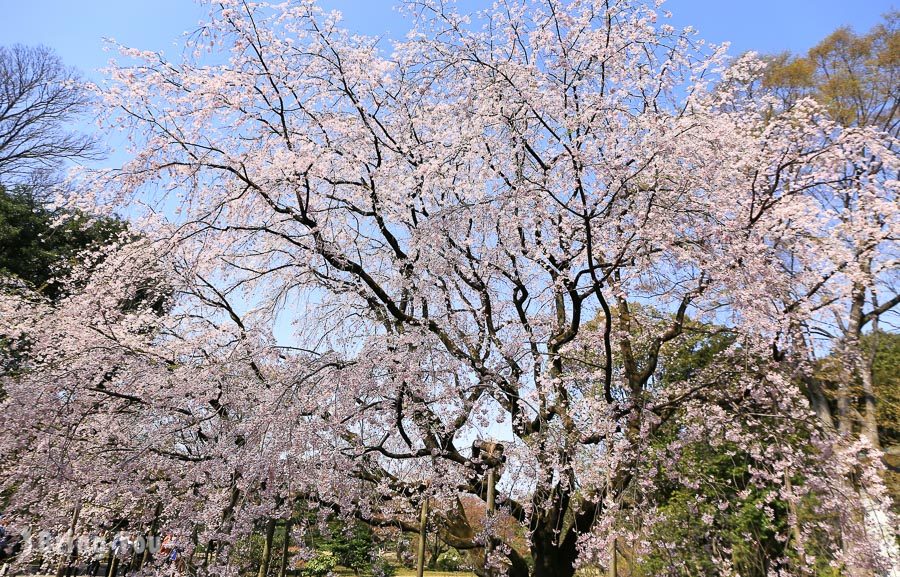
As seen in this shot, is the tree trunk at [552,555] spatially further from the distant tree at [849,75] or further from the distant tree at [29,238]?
the distant tree at [29,238]

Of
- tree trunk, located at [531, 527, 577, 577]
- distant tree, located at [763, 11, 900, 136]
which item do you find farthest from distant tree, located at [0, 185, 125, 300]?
distant tree, located at [763, 11, 900, 136]

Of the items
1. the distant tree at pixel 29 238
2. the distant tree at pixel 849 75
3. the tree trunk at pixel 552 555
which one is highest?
the distant tree at pixel 849 75

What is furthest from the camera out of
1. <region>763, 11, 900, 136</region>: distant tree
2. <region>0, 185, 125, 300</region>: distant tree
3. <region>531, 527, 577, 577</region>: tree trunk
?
<region>0, 185, 125, 300</region>: distant tree

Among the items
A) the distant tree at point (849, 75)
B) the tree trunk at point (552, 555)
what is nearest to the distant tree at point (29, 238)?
the tree trunk at point (552, 555)

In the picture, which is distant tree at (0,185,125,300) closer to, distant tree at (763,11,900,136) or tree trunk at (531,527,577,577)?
tree trunk at (531,527,577,577)

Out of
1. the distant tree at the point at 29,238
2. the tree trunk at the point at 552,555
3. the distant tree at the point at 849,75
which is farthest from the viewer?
the distant tree at the point at 29,238

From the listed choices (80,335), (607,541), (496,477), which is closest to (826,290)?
(607,541)

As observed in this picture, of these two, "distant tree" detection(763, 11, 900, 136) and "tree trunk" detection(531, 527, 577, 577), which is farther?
"distant tree" detection(763, 11, 900, 136)

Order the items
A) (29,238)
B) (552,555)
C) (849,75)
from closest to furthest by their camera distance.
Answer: (552,555) < (849,75) < (29,238)

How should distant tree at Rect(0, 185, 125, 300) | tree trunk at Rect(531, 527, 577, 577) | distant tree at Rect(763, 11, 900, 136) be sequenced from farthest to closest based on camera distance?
distant tree at Rect(0, 185, 125, 300) → distant tree at Rect(763, 11, 900, 136) → tree trunk at Rect(531, 527, 577, 577)

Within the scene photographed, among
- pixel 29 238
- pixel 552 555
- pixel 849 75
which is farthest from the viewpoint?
pixel 29 238

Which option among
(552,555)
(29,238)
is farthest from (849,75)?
(29,238)

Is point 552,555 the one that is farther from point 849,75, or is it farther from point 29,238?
point 29,238

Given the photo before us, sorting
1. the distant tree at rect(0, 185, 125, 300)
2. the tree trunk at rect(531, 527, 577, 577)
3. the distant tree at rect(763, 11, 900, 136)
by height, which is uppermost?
the distant tree at rect(763, 11, 900, 136)
